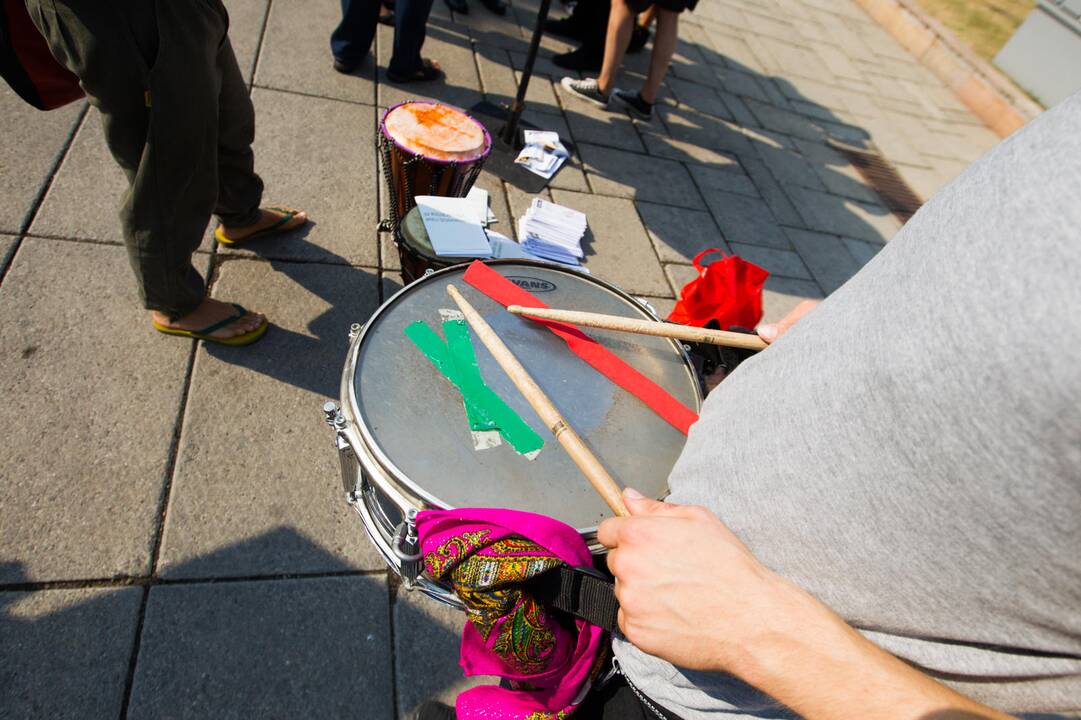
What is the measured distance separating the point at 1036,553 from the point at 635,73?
18.4ft

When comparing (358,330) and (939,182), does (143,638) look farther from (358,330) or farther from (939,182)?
(939,182)

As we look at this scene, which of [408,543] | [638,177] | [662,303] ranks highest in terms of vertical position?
[408,543]

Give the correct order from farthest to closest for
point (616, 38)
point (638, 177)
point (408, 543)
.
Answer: point (616, 38), point (638, 177), point (408, 543)

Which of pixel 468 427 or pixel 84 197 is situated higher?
pixel 468 427

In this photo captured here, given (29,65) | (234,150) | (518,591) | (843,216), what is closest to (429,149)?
(234,150)

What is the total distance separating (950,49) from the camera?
25.1ft

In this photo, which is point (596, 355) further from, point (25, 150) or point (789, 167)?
point (789, 167)

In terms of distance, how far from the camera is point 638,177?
3973 mm

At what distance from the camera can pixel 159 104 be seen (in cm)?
168

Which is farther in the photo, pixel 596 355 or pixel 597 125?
pixel 597 125

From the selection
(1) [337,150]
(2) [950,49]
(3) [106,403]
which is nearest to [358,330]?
(3) [106,403]

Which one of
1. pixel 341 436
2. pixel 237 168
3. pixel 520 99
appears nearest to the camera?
pixel 341 436

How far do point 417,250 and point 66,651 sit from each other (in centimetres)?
164

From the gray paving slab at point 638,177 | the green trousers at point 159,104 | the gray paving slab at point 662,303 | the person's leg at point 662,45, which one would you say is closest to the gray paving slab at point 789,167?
the gray paving slab at point 638,177
